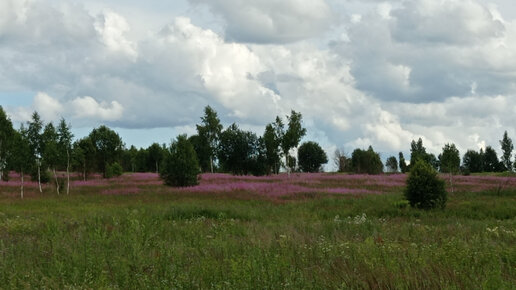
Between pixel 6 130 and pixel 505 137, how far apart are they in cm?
10817

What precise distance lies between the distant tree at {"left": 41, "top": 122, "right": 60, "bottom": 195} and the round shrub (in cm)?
2818

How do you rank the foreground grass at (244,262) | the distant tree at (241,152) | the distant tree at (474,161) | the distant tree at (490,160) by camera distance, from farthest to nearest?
the distant tree at (474,161) < the distant tree at (490,160) < the distant tree at (241,152) < the foreground grass at (244,262)

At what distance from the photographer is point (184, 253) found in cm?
830

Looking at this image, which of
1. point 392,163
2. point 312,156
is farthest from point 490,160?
point 312,156

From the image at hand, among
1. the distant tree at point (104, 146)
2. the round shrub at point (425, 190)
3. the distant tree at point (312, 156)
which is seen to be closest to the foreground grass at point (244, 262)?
the round shrub at point (425, 190)

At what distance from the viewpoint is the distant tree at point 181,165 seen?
131 ft

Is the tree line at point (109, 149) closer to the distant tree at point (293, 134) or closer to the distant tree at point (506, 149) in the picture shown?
the distant tree at point (293, 134)

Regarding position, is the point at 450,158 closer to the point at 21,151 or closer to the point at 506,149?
the point at 21,151

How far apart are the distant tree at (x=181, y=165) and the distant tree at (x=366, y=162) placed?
183 ft

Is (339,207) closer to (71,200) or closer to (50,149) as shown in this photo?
(71,200)

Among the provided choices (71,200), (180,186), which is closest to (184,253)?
(71,200)

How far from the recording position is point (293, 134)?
188 feet

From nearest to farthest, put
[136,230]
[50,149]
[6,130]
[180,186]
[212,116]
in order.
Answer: [136,230] < [50,149] < [180,186] < [6,130] < [212,116]

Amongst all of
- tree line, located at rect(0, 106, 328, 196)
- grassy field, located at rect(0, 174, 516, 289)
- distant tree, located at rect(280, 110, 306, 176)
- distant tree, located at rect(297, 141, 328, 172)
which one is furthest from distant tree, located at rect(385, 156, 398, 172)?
grassy field, located at rect(0, 174, 516, 289)
